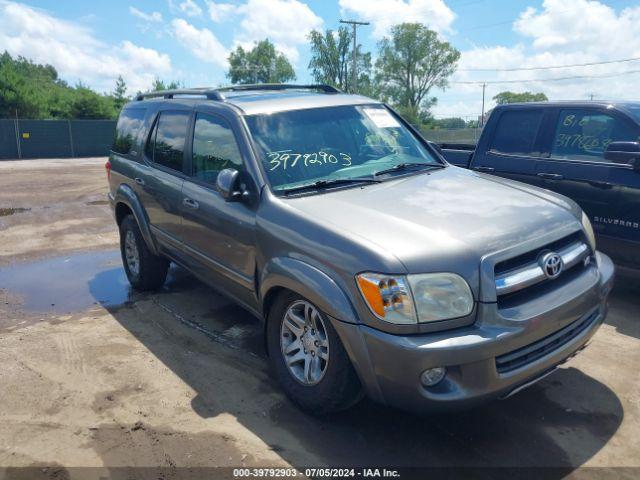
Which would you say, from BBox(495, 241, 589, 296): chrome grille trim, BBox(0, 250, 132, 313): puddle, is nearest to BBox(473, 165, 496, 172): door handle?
BBox(495, 241, 589, 296): chrome grille trim

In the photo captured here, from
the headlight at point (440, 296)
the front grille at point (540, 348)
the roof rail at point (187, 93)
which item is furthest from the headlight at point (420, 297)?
the roof rail at point (187, 93)

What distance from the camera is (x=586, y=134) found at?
5.27m

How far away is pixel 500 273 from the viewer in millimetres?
2803

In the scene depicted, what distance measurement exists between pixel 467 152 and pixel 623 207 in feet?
7.18

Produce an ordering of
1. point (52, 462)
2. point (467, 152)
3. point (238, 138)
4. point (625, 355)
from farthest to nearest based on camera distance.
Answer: point (467, 152)
point (625, 355)
point (238, 138)
point (52, 462)

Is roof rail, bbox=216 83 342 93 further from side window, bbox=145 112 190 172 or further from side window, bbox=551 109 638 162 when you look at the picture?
side window, bbox=551 109 638 162

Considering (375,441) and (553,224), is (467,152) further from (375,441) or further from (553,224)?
(375,441)

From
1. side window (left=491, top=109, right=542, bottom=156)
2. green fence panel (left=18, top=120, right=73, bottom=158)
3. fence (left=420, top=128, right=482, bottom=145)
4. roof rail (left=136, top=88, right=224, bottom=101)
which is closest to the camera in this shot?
roof rail (left=136, top=88, right=224, bottom=101)

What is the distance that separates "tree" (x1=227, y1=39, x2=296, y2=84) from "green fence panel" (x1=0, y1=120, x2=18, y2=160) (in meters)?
51.8

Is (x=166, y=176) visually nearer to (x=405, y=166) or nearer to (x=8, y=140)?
(x=405, y=166)

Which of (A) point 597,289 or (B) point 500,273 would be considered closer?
(B) point 500,273

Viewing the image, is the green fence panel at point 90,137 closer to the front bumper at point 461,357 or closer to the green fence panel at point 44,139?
the green fence panel at point 44,139

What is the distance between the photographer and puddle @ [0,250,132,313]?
555 cm

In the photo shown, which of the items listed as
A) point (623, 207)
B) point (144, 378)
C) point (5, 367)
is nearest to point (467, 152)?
point (623, 207)
